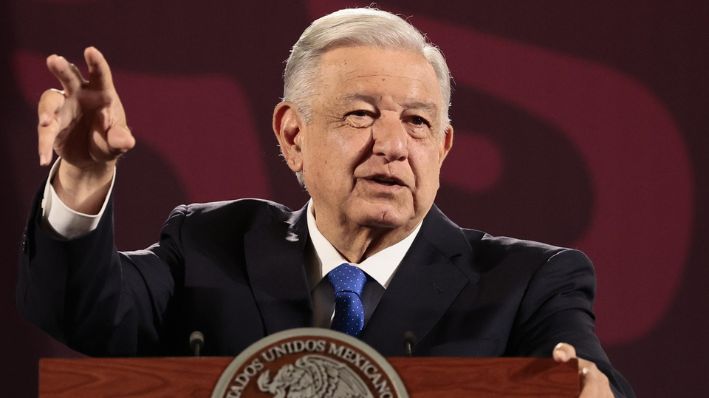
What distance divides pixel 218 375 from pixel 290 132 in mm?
876

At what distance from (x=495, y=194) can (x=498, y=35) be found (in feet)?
1.21

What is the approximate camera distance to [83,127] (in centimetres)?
174

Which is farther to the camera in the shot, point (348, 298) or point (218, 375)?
point (348, 298)

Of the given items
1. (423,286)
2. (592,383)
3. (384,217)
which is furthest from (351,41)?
(592,383)

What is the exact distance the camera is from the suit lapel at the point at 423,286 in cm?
202

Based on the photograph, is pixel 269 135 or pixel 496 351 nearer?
pixel 496 351

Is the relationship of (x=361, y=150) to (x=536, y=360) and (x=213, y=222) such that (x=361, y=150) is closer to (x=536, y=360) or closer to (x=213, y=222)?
(x=213, y=222)

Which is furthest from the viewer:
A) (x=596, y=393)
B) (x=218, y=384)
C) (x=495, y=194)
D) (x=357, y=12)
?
(x=495, y=194)

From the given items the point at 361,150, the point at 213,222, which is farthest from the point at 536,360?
the point at 213,222

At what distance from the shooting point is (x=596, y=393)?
1.63m

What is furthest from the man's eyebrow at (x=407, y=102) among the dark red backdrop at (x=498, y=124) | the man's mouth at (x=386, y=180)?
the dark red backdrop at (x=498, y=124)

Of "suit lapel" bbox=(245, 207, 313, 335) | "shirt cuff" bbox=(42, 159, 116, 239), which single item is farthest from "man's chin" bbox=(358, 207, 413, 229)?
"shirt cuff" bbox=(42, 159, 116, 239)

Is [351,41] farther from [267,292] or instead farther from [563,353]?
[563,353]

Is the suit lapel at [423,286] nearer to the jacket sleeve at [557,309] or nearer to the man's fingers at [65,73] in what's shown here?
the jacket sleeve at [557,309]
